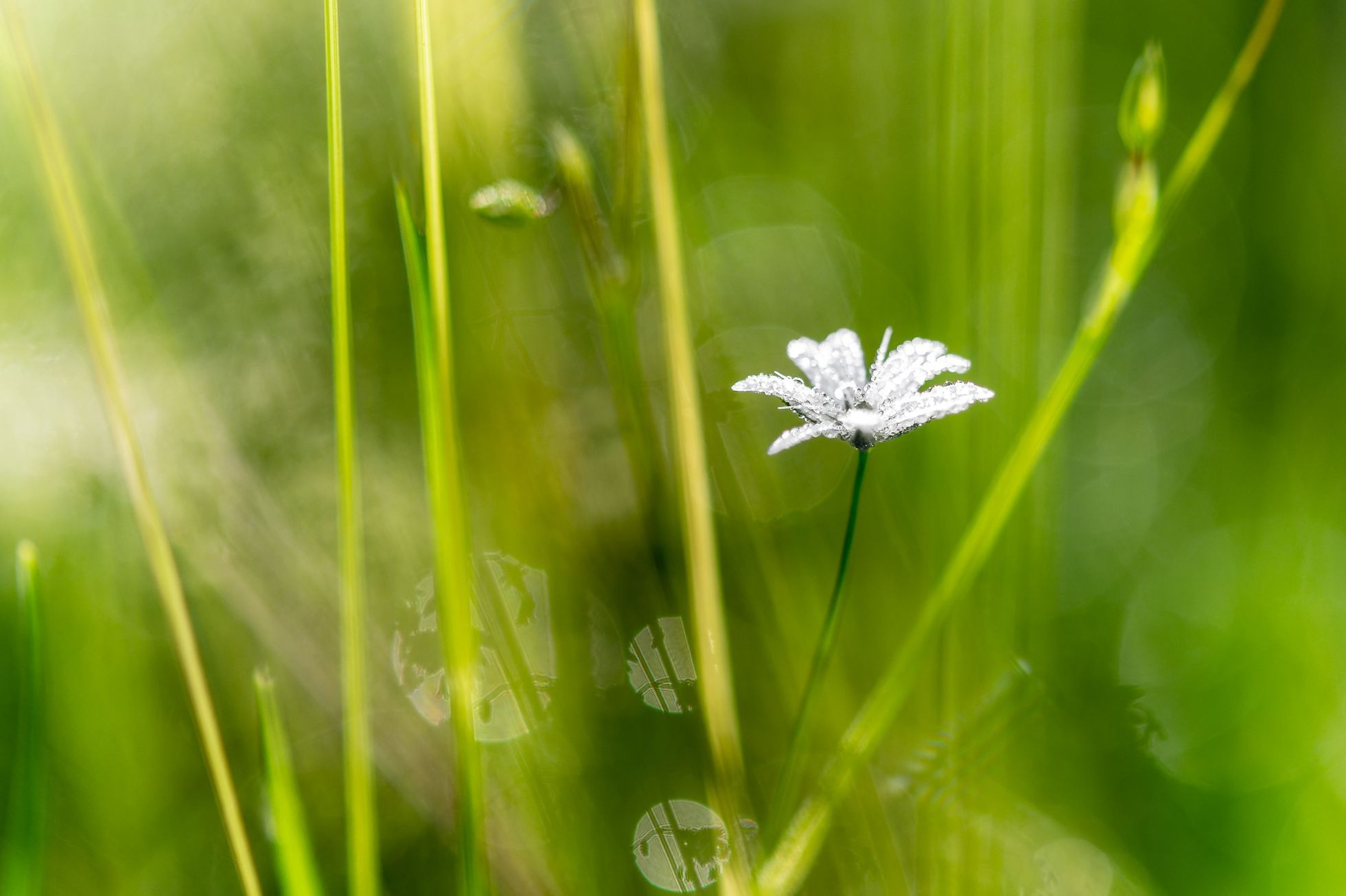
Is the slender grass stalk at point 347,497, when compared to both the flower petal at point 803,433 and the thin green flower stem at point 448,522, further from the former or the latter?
the flower petal at point 803,433

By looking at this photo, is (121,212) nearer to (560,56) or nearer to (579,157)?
(560,56)

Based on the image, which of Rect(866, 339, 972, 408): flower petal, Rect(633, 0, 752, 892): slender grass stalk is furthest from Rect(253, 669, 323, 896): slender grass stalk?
Rect(866, 339, 972, 408): flower petal

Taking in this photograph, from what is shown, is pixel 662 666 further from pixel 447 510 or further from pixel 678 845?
pixel 447 510

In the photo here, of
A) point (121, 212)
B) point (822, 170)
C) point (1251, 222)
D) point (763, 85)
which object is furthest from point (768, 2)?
point (121, 212)

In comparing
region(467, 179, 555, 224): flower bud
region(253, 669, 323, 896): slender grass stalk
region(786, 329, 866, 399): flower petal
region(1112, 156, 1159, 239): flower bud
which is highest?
region(467, 179, 555, 224): flower bud

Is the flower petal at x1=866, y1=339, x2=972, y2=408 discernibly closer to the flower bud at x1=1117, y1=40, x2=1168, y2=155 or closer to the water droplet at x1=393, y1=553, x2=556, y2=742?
the flower bud at x1=1117, y1=40, x2=1168, y2=155

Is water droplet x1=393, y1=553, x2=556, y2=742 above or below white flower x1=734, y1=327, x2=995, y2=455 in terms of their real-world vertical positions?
below

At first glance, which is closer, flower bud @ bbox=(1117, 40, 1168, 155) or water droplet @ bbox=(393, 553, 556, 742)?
flower bud @ bbox=(1117, 40, 1168, 155)

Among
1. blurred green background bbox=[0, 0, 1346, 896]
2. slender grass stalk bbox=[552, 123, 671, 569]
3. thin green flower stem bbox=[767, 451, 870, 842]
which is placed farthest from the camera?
blurred green background bbox=[0, 0, 1346, 896]
